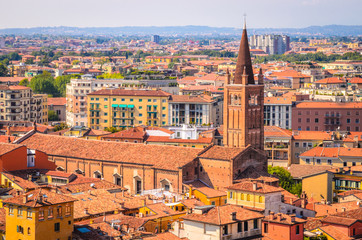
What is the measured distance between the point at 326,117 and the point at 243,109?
37479 millimetres

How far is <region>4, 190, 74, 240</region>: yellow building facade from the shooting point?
138 ft

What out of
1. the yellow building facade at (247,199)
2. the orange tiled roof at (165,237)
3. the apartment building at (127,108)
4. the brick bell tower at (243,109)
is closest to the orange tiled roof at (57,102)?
the apartment building at (127,108)

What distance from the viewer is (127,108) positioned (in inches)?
4213

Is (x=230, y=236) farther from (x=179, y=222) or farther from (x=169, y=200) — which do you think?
(x=169, y=200)

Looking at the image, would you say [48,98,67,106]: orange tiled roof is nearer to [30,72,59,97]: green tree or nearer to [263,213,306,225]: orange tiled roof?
[30,72,59,97]: green tree

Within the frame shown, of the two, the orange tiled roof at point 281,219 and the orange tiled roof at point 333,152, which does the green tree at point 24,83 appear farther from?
the orange tiled roof at point 281,219

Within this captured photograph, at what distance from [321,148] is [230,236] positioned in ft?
117

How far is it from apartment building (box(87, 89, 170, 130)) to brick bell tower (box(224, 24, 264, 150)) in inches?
1477

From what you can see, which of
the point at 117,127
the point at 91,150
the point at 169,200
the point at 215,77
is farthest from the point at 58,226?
the point at 215,77

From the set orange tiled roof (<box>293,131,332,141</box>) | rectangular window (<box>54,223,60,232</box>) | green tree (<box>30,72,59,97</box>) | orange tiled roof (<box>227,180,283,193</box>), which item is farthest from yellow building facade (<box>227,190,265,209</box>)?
green tree (<box>30,72,59,97</box>)

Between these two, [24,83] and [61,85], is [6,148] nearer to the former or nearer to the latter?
[24,83]

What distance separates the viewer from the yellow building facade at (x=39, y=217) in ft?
138

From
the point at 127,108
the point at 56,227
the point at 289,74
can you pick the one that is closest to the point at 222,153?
the point at 56,227

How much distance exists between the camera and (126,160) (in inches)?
2594
